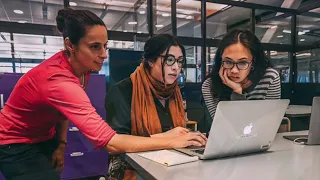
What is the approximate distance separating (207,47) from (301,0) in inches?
84.0

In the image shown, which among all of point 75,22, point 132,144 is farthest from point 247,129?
point 75,22

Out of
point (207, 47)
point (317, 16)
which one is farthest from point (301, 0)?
point (207, 47)

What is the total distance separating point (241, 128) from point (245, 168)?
0.13 meters

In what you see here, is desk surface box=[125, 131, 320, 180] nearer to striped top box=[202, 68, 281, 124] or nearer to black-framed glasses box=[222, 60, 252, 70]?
striped top box=[202, 68, 281, 124]

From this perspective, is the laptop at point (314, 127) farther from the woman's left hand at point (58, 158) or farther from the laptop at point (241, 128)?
the woman's left hand at point (58, 158)

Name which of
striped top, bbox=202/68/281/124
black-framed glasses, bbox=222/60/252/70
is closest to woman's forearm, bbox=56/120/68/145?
striped top, bbox=202/68/281/124

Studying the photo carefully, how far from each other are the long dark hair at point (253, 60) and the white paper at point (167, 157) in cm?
65

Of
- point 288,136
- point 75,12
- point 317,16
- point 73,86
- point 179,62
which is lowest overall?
point 288,136

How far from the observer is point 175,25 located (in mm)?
4281

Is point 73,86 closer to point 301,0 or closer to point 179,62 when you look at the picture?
point 179,62

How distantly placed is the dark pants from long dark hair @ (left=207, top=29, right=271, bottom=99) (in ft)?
3.27

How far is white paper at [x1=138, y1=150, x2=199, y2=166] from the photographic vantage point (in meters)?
0.82

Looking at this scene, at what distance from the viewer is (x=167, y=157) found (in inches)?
34.3

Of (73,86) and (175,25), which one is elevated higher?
(175,25)
